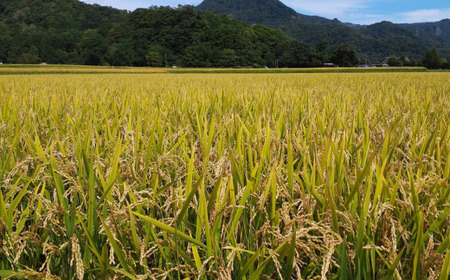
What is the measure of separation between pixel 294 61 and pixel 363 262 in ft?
285

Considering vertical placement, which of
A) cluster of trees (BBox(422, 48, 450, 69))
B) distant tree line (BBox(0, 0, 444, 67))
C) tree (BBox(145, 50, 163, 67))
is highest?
distant tree line (BBox(0, 0, 444, 67))

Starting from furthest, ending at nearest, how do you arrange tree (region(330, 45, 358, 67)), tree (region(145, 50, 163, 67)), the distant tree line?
1. tree (region(330, 45, 358, 67))
2. the distant tree line
3. tree (region(145, 50, 163, 67))

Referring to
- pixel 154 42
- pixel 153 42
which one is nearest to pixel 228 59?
pixel 154 42

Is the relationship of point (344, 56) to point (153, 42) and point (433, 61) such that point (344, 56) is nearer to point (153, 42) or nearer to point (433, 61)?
point (433, 61)

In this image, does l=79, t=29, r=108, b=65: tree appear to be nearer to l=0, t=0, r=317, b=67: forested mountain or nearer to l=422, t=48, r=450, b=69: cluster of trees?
l=0, t=0, r=317, b=67: forested mountain

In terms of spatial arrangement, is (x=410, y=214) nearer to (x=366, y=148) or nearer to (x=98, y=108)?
(x=366, y=148)

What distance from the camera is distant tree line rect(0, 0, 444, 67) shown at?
75.0 m

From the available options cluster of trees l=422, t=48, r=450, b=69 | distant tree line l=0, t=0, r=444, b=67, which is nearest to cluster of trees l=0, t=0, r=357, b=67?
distant tree line l=0, t=0, r=444, b=67

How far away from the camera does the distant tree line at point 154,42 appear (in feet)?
246

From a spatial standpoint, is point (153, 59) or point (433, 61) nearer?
point (433, 61)

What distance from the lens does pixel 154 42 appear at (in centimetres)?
8175

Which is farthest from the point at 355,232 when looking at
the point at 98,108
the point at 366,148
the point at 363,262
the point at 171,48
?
the point at 171,48

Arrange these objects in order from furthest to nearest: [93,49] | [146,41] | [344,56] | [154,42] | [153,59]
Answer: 1. [344,56]
2. [154,42]
3. [146,41]
4. [93,49]
5. [153,59]

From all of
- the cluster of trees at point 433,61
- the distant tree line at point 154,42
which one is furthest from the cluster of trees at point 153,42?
the cluster of trees at point 433,61
